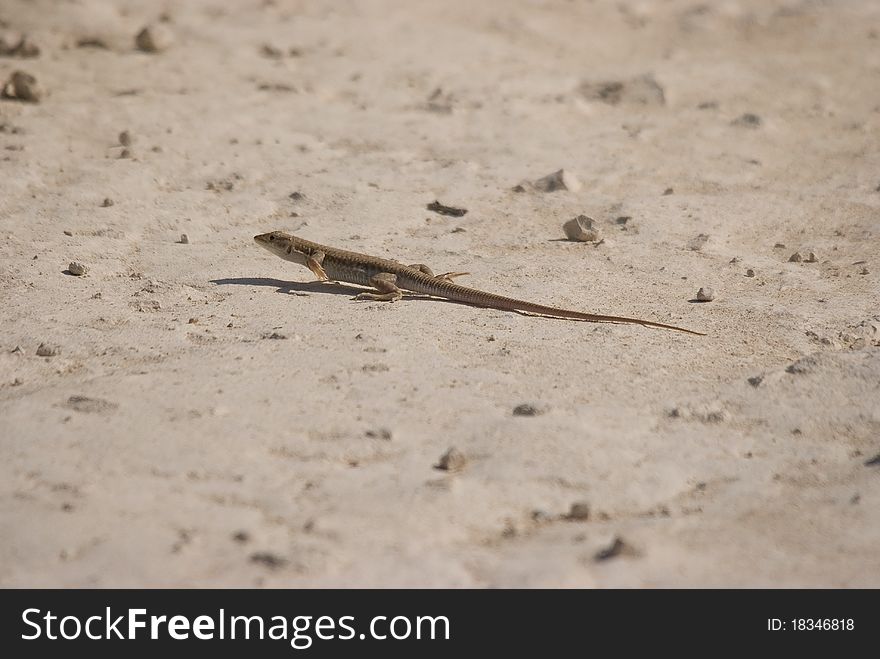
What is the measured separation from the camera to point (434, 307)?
5461mm

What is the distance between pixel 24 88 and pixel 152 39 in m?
1.51

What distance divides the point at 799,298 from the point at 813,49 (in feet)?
17.4

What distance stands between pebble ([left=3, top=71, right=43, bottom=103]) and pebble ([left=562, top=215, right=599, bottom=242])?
4330 mm

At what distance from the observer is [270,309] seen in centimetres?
532

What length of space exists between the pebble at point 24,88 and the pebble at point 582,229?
14.2 feet

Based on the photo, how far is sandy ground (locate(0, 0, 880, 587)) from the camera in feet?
11.5

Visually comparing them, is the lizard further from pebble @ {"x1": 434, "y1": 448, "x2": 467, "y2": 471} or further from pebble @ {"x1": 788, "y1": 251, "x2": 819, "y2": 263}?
pebble @ {"x1": 434, "y1": 448, "x2": 467, "y2": 471}

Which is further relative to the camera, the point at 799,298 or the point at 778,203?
the point at 778,203

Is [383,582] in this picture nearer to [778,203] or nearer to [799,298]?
[799,298]

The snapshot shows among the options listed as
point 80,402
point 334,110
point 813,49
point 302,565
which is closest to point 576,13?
point 813,49

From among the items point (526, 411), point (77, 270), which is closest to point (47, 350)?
point (77, 270)

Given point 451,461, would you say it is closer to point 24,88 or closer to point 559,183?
point 559,183

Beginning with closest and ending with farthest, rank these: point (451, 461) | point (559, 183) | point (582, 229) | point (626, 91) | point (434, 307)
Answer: point (451, 461), point (434, 307), point (582, 229), point (559, 183), point (626, 91)

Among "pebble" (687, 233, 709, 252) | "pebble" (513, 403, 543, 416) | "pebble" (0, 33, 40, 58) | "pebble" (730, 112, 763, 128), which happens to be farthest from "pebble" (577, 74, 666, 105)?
"pebble" (513, 403, 543, 416)
